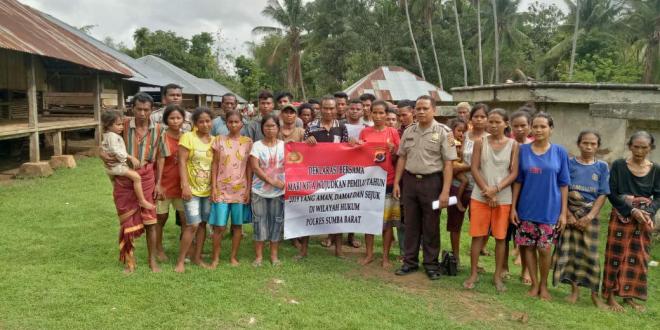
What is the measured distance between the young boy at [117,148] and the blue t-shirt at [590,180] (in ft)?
12.8

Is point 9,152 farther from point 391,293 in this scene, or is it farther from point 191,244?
point 391,293

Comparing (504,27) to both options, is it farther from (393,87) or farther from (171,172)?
(171,172)

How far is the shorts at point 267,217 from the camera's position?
4977 millimetres

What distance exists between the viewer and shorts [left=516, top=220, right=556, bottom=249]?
431cm

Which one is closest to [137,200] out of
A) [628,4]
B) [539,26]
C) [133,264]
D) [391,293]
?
[133,264]

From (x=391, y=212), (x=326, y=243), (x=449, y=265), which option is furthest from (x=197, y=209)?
(x=449, y=265)

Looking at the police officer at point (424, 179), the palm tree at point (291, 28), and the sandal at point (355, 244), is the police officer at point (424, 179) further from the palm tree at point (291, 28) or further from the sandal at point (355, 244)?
the palm tree at point (291, 28)

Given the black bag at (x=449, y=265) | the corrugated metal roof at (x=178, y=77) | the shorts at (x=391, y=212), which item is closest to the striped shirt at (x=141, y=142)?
the shorts at (x=391, y=212)

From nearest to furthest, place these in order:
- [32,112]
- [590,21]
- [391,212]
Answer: [391,212], [32,112], [590,21]

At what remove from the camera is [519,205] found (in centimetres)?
439

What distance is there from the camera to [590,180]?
431 cm

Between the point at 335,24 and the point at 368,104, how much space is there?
28548mm

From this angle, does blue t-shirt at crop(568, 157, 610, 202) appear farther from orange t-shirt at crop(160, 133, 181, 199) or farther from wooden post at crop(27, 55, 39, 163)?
wooden post at crop(27, 55, 39, 163)

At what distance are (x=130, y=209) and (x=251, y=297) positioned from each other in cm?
146
